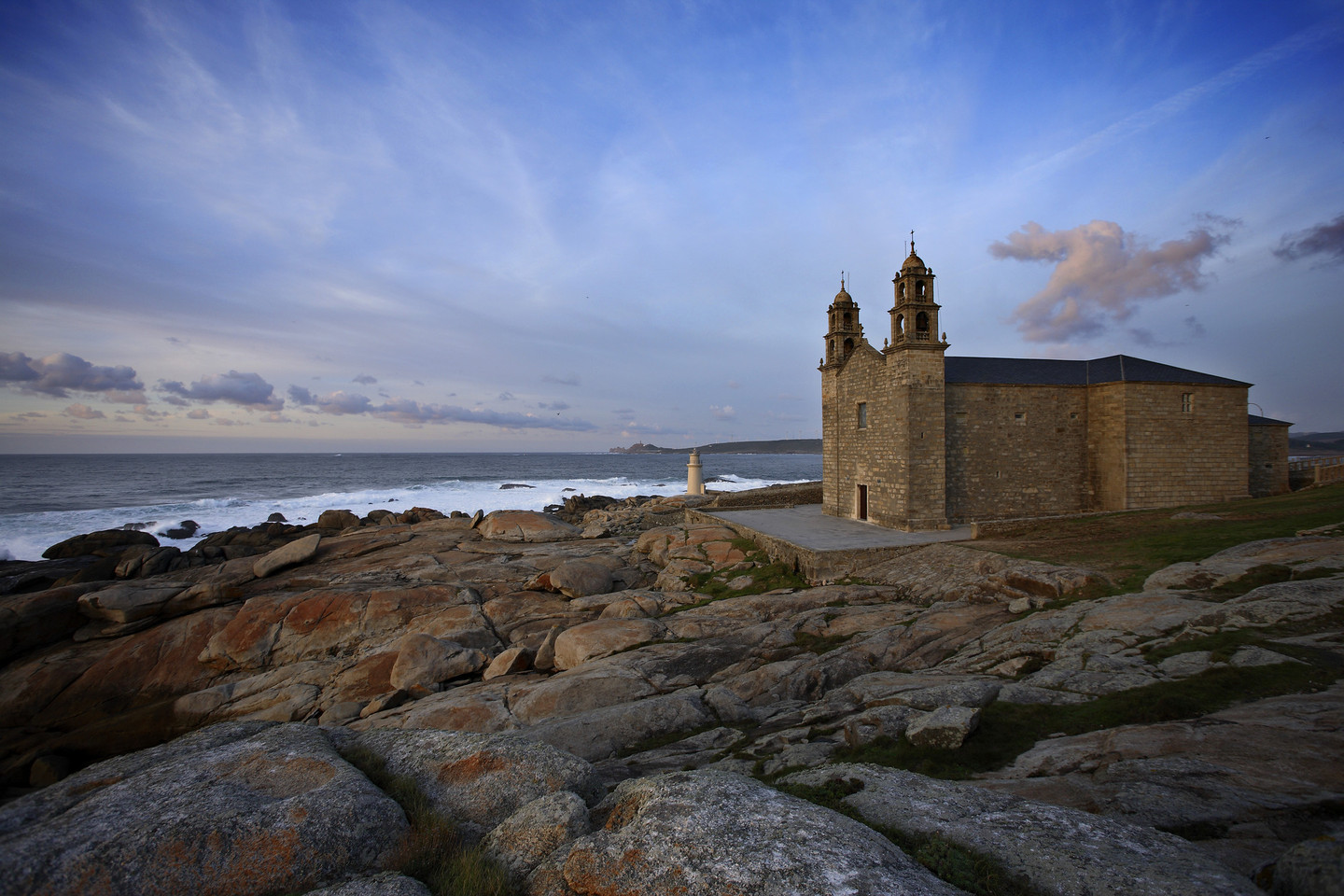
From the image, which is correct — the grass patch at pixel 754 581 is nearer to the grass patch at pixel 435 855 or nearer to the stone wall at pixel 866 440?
the stone wall at pixel 866 440

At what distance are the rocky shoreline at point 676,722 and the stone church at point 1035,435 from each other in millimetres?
5403

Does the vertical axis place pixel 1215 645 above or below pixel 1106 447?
below

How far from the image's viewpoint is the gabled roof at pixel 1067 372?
21297 millimetres

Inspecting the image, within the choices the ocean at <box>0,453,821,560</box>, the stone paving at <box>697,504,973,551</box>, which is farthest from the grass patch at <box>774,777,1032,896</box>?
the ocean at <box>0,453,821,560</box>

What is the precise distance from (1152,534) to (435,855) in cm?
1867

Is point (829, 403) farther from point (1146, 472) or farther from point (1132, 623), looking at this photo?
point (1132, 623)

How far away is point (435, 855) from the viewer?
404 cm

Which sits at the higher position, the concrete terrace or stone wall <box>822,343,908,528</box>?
stone wall <box>822,343,908,528</box>

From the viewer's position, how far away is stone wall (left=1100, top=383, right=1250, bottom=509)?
20875 mm

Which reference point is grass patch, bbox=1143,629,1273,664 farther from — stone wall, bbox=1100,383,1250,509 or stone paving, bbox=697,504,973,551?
stone wall, bbox=1100,383,1250,509

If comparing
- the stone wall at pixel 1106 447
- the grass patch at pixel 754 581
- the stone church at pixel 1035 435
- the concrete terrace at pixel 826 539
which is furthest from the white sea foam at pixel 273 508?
the grass patch at pixel 754 581

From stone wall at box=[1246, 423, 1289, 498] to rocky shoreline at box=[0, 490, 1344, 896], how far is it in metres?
16.0

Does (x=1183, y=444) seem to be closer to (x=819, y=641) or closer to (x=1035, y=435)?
(x=1035, y=435)

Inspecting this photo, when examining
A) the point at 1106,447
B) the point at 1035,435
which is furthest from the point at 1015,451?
the point at 1106,447
